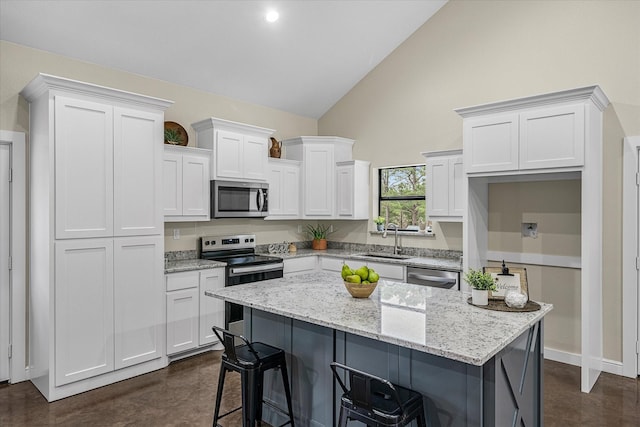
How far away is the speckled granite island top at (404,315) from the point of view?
5.93 ft

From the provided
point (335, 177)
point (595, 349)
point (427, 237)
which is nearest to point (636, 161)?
point (595, 349)

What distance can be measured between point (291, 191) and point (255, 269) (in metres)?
1.42

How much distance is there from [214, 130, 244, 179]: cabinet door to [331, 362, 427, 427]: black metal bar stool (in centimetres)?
321

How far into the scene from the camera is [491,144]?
152 inches

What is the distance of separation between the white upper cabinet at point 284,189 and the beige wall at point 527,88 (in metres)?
1.11

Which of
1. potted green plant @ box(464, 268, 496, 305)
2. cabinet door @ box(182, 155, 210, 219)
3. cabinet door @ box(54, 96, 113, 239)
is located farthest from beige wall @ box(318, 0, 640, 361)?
cabinet door @ box(54, 96, 113, 239)

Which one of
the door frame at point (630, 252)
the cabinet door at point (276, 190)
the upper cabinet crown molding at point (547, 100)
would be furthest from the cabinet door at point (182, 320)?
the door frame at point (630, 252)

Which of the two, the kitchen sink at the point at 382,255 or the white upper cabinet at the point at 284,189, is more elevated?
the white upper cabinet at the point at 284,189

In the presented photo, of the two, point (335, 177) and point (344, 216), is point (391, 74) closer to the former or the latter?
point (335, 177)

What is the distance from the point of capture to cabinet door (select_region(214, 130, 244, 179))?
4.64 m

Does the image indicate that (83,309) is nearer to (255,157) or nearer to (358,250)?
(255,157)

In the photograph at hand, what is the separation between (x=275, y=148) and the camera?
221 inches

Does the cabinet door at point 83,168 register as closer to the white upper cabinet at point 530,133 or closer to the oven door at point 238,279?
the oven door at point 238,279

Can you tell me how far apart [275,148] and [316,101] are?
1024 millimetres
